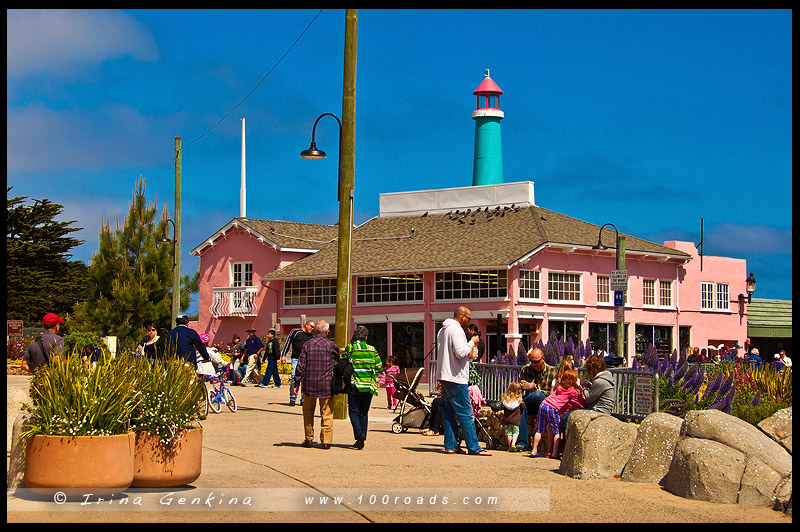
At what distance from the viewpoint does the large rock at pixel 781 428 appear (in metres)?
11.2

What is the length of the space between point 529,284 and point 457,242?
4302mm

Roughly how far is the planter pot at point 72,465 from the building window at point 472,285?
2942 cm

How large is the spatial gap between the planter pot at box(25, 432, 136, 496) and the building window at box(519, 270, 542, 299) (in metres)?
29.6

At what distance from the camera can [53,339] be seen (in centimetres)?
1259

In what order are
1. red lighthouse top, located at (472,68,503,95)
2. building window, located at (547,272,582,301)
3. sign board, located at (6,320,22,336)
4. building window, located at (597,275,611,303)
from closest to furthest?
sign board, located at (6,320,22,336) → building window, located at (547,272,582,301) → building window, located at (597,275,611,303) → red lighthouse top, located at (472,68,503,95)

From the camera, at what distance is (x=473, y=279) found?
38688 mm

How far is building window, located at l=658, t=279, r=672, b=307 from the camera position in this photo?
1644 inches

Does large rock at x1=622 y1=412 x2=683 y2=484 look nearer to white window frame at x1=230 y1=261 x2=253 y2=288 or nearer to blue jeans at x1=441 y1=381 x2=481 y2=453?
blue jeans at x1=441 y1=381 x2=481 y2=453

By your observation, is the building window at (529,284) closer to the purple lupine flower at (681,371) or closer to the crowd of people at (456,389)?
the purple lupine flower at (681,371)

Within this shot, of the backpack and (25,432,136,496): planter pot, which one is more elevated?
the backpack

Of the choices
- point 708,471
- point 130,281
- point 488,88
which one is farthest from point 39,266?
point 708,471

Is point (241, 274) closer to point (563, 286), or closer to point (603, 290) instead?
point (563, 286)

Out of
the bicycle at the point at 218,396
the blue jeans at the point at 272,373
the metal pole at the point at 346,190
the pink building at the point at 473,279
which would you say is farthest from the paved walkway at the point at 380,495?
the pink building at the point at 473,279

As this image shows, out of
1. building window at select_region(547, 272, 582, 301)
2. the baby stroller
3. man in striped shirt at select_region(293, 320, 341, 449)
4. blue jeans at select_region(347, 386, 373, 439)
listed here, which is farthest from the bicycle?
building window at select_region(547, 272, 582, 301)
